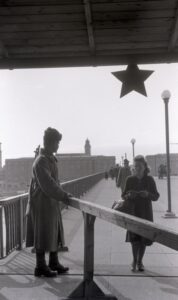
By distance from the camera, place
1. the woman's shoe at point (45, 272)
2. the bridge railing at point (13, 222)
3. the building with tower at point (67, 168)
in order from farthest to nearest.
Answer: the building with tower at point (67, 168)
the bridge railing at point (13, 222)
the woman's shoe at point (45, 272)

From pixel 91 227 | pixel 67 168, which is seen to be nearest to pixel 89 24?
pixel 91 227

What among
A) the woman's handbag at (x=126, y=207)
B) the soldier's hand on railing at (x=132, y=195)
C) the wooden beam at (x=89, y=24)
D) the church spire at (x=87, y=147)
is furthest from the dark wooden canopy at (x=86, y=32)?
the church spire at (x=87, y=147)

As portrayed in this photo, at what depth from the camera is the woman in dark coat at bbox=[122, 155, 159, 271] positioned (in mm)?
6320

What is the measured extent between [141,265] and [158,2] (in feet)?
12.0

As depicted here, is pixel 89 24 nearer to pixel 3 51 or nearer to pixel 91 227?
pixel 3 51

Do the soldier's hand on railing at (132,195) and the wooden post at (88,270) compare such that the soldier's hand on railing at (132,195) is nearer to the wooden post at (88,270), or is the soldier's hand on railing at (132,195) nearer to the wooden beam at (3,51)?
the wooden post at (88,270)

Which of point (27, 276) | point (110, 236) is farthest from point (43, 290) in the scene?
point (110, 236)

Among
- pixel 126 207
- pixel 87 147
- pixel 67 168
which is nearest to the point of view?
pixel 126 207

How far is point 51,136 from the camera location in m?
6.07

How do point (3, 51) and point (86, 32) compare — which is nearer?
point (86, 32)

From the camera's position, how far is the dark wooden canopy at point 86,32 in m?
4.71

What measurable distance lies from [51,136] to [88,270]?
1.92 meters

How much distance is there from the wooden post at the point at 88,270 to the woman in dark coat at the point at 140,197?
1.48 meters

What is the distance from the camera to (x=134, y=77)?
20.1ft
